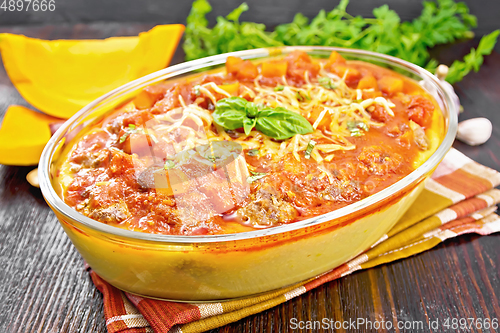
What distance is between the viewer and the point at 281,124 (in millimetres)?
2115

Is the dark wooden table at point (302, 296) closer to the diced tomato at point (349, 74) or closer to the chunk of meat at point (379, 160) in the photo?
the chunk of meat at point (379, 160)

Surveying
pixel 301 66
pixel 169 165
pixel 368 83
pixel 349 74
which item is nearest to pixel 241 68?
pixel 301 66

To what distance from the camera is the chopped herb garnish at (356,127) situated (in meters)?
2.19

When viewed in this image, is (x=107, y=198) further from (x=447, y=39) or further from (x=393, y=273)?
(x=447, y=39)

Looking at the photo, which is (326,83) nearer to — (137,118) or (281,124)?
(281,124)

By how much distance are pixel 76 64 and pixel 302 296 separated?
2314 millimetres

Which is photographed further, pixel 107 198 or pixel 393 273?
pixel 393 273

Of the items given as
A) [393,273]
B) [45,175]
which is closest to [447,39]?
[393,273]

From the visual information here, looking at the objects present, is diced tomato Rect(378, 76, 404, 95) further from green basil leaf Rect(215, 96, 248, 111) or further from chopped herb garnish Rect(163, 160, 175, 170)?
chopped herb garnish Rect(163, 160, 175, 170)

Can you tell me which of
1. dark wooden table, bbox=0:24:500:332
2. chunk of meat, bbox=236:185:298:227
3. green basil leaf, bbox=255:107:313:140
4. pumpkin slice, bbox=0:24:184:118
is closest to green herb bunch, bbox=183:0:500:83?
pumpkin slice, bbox=0:24:184:118

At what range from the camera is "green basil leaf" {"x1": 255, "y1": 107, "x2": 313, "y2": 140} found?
2.10 metres

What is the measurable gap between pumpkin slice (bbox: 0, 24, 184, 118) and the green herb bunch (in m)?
0.42

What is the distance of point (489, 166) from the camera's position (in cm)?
267

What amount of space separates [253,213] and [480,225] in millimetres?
1301
